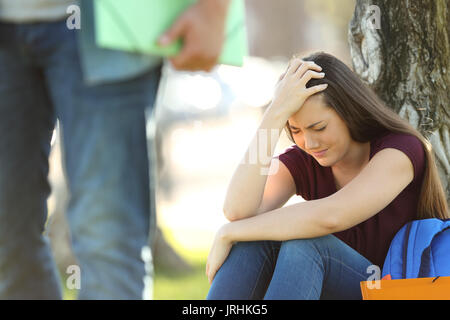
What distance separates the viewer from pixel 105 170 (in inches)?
70.7

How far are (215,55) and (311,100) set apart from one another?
1.43ft

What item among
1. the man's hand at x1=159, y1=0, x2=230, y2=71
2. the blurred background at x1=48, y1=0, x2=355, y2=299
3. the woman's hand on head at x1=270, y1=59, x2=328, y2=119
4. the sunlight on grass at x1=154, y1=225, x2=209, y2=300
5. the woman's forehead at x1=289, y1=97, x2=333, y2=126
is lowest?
the sunlight on grass at x1=154, y1=225, x2=209, y2=300

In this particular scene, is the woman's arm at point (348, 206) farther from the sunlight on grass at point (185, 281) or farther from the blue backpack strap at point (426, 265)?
the sunlight on grass at point (185, 281)

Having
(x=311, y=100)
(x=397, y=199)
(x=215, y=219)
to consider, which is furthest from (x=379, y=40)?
(x=215, y=219)

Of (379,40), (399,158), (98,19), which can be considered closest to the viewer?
(98,19)

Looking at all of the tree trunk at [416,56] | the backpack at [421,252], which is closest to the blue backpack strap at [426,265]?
the backpack at [421,252]

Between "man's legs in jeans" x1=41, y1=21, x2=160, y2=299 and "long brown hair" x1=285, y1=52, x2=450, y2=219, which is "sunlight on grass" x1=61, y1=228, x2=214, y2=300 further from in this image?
"long brown hair" x1=285, y1=52, x2=450, y2=219

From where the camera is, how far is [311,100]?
83.7 inches

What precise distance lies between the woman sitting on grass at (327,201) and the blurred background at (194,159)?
1.29 m

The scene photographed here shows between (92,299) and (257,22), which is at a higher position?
(257,22)

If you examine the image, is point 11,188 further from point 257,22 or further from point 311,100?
point 257,22

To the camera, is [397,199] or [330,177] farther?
[330,177]

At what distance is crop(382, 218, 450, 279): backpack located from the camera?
1952mm

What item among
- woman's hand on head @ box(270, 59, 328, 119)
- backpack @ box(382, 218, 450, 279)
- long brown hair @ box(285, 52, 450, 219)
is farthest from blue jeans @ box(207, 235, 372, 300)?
woman's hand on head @ box(270, 59, 328, 119)
